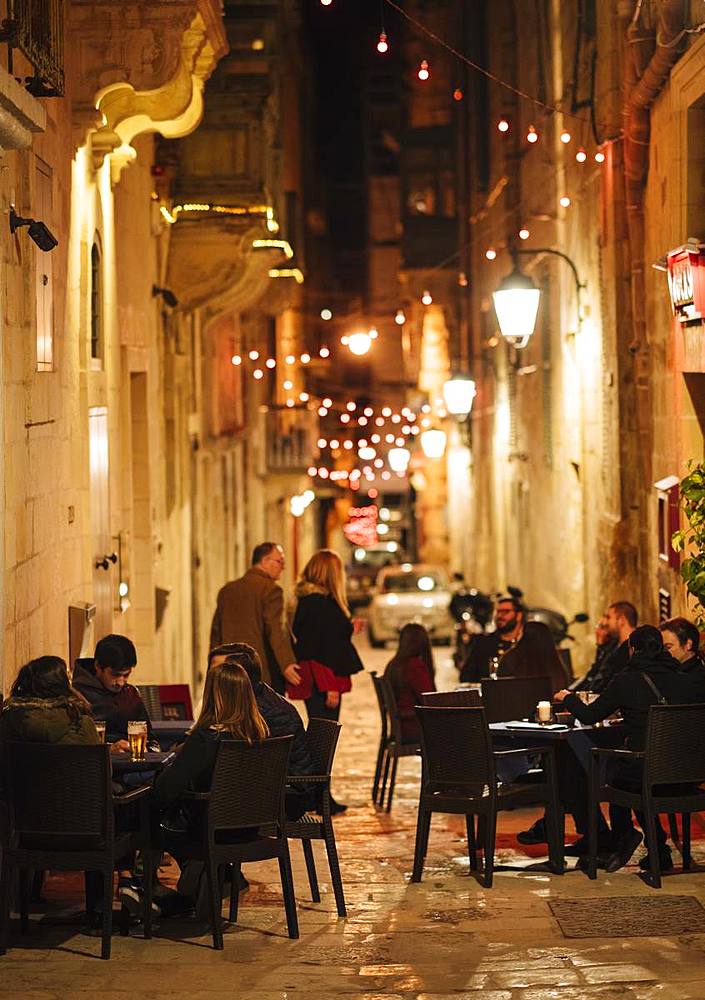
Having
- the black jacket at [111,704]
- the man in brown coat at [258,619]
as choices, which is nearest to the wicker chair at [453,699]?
the man in brown coat at [258,619]

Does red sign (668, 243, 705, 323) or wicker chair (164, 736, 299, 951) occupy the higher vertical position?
red sign (668, 243, 705, 323)

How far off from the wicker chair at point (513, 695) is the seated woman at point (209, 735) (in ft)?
9.51

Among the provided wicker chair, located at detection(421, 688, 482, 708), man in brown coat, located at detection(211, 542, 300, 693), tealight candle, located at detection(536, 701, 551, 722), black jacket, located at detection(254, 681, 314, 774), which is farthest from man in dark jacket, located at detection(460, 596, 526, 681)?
black jacket, located at detection(254, 681, 314, 774)

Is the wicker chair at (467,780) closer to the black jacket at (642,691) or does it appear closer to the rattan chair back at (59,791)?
the black jacket at (642,691)

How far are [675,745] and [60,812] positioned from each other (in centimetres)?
303

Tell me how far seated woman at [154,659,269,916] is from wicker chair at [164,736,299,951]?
0.19 feet

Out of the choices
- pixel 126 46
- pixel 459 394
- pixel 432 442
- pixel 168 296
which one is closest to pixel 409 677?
pixel 126 46

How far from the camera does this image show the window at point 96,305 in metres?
13.4

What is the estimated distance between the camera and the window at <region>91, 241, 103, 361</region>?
13.4 meters

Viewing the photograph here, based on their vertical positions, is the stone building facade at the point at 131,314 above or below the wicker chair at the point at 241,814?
above

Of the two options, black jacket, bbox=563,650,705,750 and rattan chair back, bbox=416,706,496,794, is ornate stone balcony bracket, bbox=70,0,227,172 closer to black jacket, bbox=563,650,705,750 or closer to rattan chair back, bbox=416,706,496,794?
rattan chair back, bbox=416,706,496,794

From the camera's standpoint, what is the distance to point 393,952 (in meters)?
7.40

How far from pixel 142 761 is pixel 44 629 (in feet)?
7.77

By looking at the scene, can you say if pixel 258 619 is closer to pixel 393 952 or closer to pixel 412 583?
pixel 393 952
